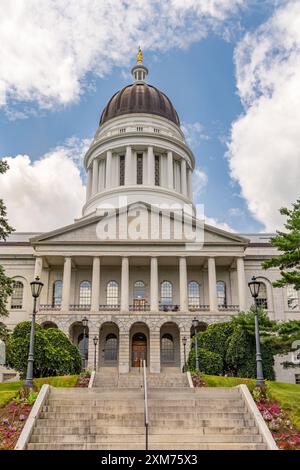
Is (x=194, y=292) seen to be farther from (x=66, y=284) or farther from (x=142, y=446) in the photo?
(x=142, y=446)

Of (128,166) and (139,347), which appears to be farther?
(128,166)

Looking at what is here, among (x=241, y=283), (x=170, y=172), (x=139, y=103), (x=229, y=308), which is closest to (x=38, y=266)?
(x=229, y=308)

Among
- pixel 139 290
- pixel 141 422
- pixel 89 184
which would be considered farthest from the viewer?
pixel 89 184

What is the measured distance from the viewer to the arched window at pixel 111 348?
140ft

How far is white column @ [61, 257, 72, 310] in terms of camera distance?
41312 millimetres

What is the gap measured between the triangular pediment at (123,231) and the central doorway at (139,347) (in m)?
8.44

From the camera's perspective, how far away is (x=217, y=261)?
44844 millimetres

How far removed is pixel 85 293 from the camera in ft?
148

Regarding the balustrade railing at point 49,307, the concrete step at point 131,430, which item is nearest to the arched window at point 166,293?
the balustrade railing at point 49,307

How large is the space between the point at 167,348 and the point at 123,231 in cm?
1092

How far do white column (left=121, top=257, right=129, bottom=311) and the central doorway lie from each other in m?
3.61

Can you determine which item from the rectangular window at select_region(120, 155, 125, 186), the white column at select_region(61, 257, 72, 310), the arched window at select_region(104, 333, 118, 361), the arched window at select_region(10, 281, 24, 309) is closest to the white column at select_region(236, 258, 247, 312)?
the arched window at select_region(104, 333, 118, 361)

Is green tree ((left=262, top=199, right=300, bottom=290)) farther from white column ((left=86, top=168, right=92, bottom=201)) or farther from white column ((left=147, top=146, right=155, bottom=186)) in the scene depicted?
white column ((left=86, top=168, right=92, bottom=201))
